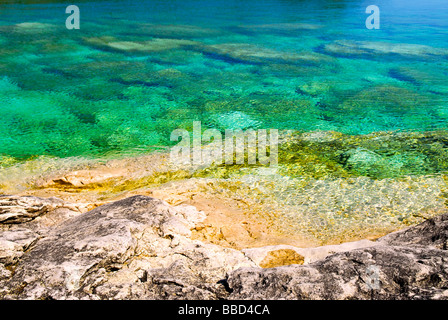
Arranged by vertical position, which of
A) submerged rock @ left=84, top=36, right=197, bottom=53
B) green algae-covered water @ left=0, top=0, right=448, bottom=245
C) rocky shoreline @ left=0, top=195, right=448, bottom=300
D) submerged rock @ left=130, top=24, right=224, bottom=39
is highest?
submerged rock @ left=130, top=24, right=224, bottom=39

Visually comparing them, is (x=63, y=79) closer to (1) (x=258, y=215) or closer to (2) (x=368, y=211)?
(1) (x=258, y=215)

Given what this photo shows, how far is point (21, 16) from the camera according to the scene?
17.2 meters

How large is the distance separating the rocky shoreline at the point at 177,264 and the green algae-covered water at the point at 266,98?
4.53 ft

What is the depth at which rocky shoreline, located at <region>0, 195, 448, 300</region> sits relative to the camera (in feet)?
7.79

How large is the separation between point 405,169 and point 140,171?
12.9 feet

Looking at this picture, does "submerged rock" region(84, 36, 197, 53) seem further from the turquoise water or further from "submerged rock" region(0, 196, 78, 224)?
"submerged rock" region(0, 196, 78, 224)

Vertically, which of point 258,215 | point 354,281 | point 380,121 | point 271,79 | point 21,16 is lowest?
point 258,215

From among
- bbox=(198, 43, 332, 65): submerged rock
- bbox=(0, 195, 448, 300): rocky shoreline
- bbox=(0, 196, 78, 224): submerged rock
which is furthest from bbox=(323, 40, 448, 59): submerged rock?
bbox=(0, 196, 78, 224): submerged rock

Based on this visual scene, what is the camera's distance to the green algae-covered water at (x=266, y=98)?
5170mm

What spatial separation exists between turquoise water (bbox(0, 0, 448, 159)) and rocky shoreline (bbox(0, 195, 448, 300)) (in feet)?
10.5

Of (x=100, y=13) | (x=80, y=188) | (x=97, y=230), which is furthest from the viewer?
(x=100, y=13)

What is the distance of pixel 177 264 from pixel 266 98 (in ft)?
21.5
